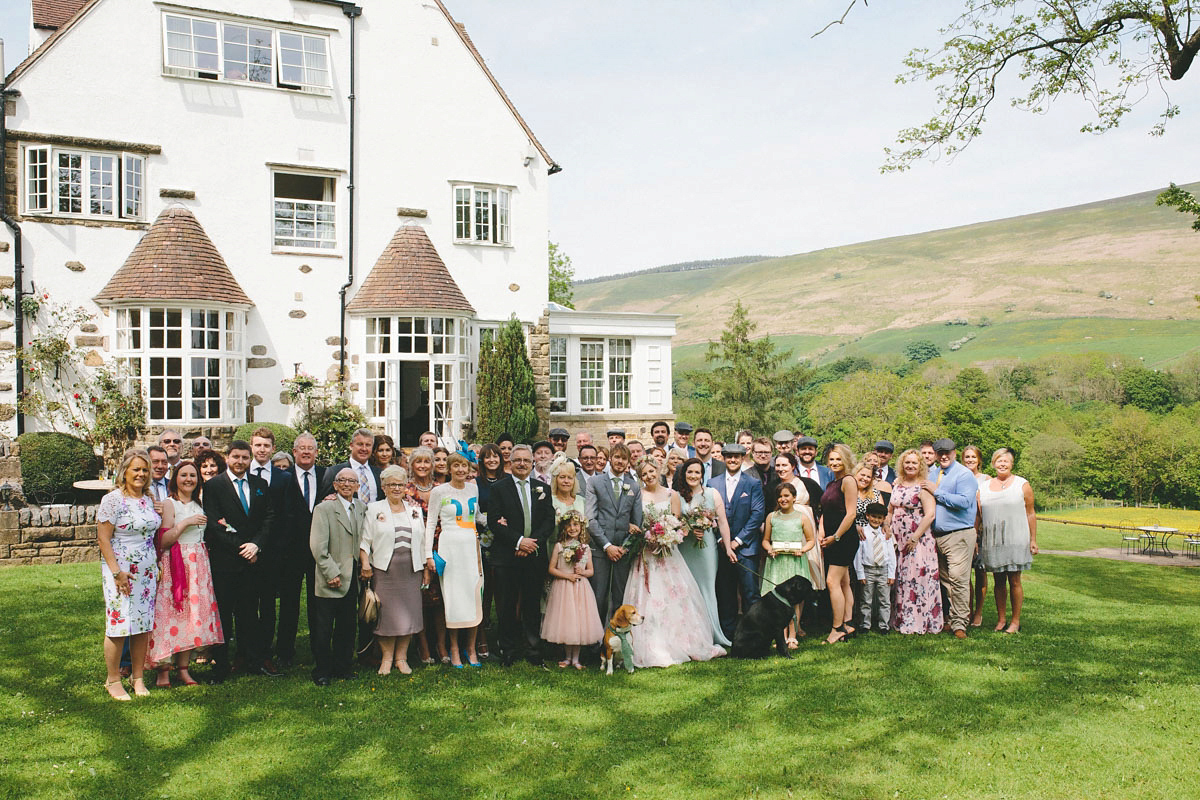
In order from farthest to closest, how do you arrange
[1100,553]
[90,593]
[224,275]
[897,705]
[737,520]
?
[1100,553]
[224,275]
[90,593]
[737,520]
[897,705]

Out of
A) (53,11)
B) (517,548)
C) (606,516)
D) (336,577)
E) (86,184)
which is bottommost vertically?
(336,577)

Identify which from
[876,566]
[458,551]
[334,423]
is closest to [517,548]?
[458,551]

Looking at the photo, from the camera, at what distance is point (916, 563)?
27.4 feet

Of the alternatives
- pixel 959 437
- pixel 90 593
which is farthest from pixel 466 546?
pixel 959 437

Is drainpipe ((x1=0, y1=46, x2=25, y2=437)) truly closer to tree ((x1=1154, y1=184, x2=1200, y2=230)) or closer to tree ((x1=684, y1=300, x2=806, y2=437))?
tree ((x1=1154, y1=184, x2=1200, y2=230))

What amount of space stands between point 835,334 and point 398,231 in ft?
412

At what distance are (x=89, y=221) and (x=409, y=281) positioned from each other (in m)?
5.94

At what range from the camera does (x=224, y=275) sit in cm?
1627

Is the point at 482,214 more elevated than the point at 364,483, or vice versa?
the point at 482,214

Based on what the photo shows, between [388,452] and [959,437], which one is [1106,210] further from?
[388,452]

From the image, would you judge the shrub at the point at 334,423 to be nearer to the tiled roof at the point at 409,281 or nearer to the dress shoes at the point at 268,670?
the tiled roof at the point at 409,281

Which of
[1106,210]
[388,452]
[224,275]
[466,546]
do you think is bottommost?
[466,546]

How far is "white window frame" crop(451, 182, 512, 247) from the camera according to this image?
18641mm

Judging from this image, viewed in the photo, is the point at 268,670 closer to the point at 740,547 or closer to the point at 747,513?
the point at 740,547
